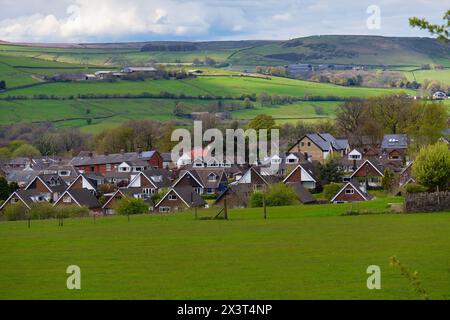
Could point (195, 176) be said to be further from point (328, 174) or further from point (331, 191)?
point (331, 191)

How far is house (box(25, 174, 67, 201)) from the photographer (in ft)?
261

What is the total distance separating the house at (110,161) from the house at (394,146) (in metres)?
24.6

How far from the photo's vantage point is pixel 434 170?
195ft

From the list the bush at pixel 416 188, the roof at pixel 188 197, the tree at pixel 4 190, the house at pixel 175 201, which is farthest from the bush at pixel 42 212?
the bush at pixel 416 188

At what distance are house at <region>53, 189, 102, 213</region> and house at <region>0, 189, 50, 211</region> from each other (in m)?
1.79

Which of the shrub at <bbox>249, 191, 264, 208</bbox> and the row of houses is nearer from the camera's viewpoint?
the shrub at <bbox>249, 191, 264, 208</bbox>

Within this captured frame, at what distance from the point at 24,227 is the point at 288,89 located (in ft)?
454

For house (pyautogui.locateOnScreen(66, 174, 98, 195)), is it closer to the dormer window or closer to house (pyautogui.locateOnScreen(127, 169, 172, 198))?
house (pyautogui.locateOnScreen(127, 169, 172, 198))

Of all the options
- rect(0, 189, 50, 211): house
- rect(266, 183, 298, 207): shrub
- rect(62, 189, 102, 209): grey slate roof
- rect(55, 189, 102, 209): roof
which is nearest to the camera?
rect(266, 183, 298, 207): shrub

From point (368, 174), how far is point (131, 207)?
85.0ft

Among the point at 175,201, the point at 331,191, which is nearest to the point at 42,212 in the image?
the point at 175,201

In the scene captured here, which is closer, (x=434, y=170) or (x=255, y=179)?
(x=434, y=170)

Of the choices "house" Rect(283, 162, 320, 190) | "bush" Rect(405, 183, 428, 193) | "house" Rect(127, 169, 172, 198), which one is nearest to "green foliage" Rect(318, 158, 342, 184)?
"house" Rect(283, 162, 320, 190)
